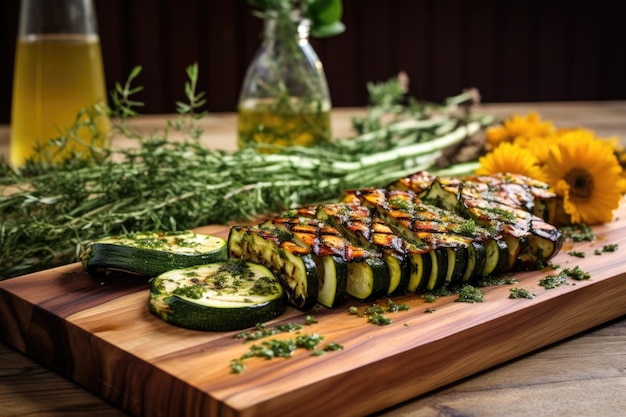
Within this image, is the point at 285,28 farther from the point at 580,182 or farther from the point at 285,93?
the point at 580,182

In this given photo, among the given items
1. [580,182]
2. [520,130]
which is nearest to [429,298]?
[580,182]

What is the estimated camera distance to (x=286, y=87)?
3002 mm

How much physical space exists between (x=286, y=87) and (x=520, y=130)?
2.60 ft

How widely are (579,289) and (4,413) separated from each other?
3.57 feet

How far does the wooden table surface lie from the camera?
1.43 m

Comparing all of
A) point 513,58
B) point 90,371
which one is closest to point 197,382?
point 90,371

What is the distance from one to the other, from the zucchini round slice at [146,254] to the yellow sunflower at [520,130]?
1.38m

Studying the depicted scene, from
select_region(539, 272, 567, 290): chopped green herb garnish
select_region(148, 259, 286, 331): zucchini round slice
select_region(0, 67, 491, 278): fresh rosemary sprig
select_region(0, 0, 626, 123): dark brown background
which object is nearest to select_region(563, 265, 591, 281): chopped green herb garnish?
select_region(539, 272, 567, 290): chopped green herb garnish

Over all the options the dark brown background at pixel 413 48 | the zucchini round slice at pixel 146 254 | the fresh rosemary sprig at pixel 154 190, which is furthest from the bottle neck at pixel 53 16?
the dark brown background at pixel 413 48

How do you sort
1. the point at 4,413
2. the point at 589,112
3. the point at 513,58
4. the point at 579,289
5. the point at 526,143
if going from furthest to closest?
the point at 513,58
the point at 589,112
the point at 526,143
the point at 579,289
the point at 4,413

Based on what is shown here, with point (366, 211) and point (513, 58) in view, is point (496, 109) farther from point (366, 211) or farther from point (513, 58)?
point (366, 211)

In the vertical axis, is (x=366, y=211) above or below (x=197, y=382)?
above

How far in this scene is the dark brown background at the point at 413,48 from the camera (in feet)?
16.4

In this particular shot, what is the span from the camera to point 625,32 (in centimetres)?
577
